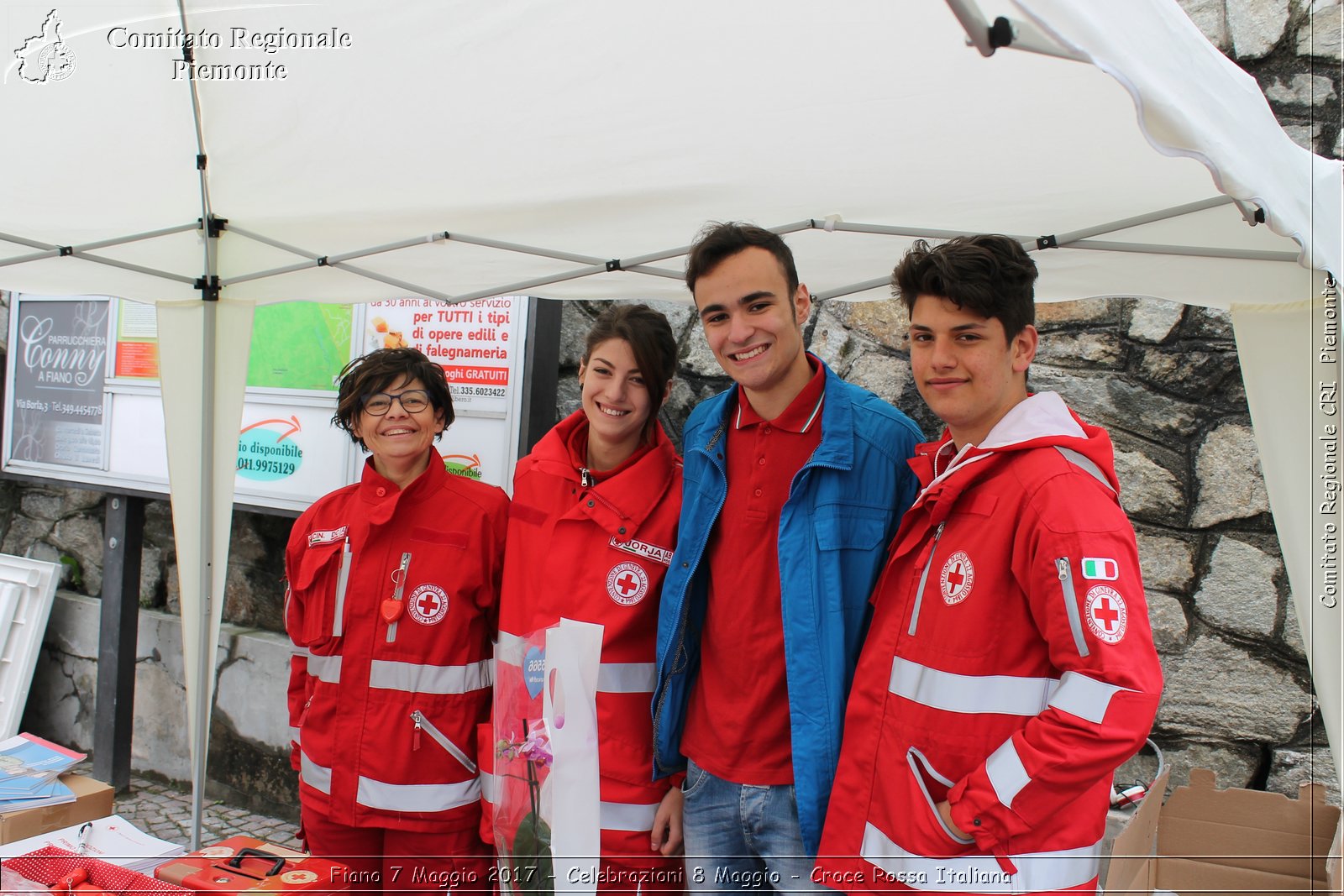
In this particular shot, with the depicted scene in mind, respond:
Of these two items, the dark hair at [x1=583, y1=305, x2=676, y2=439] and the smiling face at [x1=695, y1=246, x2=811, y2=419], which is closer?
the smiling face at [x1=695, y1=246, x2=811, y2=419]

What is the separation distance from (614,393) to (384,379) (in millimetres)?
757

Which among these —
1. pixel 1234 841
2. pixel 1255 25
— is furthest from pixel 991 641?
pixel 1255 25

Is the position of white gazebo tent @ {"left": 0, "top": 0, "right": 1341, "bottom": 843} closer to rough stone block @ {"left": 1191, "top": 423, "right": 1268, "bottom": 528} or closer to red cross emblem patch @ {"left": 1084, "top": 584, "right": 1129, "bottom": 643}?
red cross emblem patch @ {"left": 1084, "top": 584, "right": 1129, "bottom": 643}

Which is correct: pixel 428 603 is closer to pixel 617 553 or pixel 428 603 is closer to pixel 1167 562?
pixel 617 553

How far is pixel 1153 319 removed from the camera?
2.79 meters

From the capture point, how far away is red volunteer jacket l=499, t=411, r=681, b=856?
209 centimetres

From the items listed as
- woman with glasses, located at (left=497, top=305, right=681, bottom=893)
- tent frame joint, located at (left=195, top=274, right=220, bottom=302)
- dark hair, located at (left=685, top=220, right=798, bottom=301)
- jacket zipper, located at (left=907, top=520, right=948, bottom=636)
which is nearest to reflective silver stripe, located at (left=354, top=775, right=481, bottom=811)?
woman with glasses, located at (left=497, top=305, right=681, bottom=893)

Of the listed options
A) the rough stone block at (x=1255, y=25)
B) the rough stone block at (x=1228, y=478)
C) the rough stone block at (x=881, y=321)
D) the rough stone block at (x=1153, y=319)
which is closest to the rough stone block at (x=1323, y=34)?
the rough stone block at (x=1255, y=25)

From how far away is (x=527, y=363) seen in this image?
3494mm

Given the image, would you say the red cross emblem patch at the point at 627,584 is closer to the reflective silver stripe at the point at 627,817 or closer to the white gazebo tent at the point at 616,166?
the reflective silver stripe at the point at 627,817

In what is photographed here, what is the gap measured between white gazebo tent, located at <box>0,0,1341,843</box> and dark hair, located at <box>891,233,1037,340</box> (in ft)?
1.05

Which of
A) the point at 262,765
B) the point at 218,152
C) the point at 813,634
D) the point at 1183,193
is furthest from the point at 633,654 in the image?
the point at 262,765

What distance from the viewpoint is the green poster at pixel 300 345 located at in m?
3.95

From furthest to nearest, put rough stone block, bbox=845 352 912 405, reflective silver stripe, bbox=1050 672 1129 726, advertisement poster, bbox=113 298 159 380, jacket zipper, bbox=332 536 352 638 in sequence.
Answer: advertisement poster, bbox=113 298 159 380 < rough stone block, bbox=845 352 912 405 < jacket zipper, bbox=332 536 352 638 < reflective silver stripe, bbox=1050 672 1129 726
